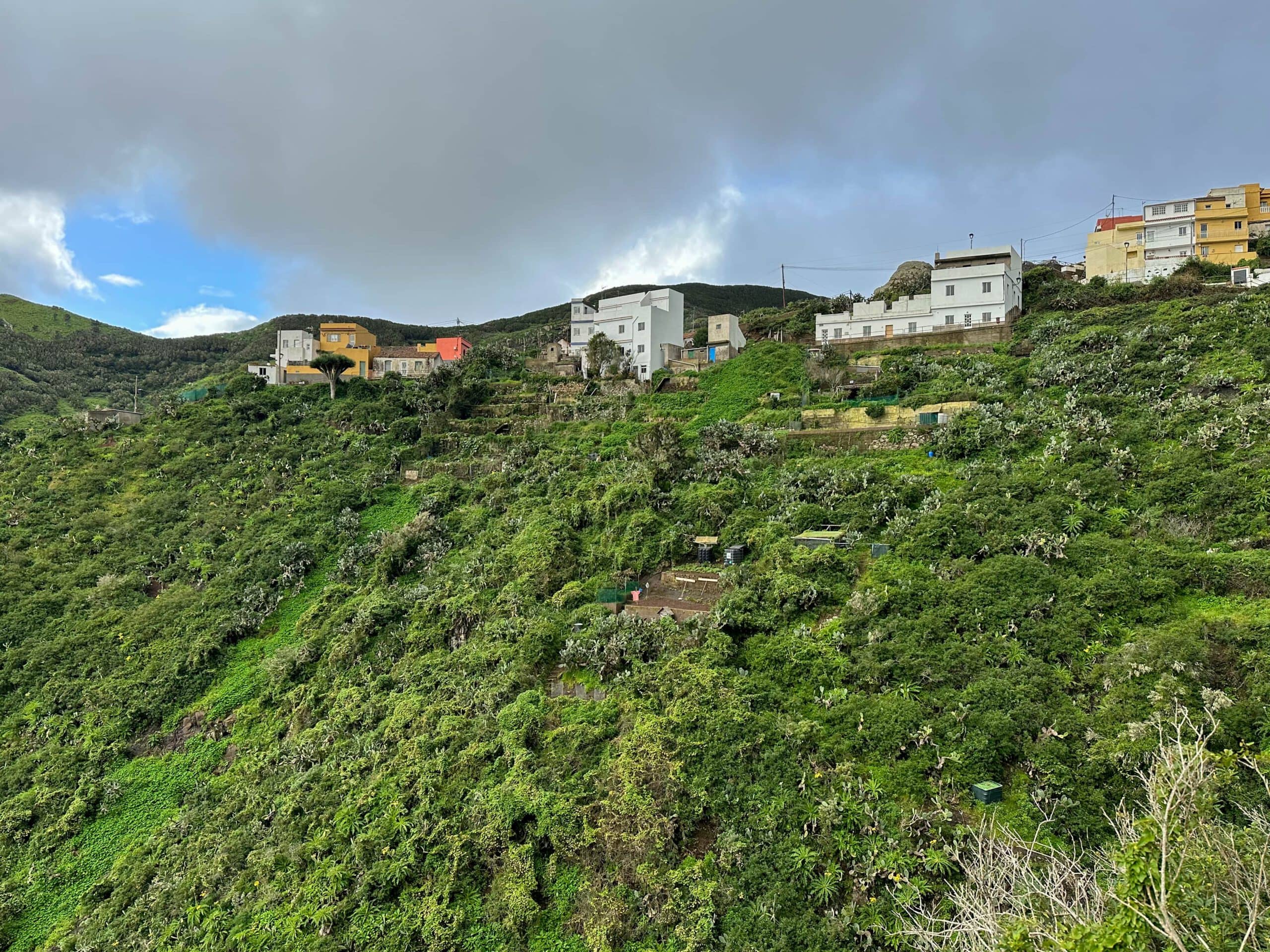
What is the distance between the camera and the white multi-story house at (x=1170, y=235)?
3616 centimetres

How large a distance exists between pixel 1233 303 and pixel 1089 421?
10621 mm

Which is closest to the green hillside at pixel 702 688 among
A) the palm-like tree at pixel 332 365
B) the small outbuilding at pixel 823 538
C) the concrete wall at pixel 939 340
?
the small outbuilding at pixel 823 538

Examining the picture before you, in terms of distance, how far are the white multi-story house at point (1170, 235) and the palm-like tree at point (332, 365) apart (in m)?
43.2

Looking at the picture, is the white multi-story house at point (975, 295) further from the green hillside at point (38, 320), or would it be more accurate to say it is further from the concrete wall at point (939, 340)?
the green hillside at point (38, 320)

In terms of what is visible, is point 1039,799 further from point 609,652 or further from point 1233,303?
point 1233,303

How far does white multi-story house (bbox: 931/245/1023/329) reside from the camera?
95.5ft

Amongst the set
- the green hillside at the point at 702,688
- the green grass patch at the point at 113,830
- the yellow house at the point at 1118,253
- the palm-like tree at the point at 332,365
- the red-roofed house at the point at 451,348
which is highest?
the yellow house at the point at 1118,253

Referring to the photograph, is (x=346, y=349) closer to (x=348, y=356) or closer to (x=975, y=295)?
(x=348, y=356)

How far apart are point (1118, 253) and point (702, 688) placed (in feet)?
131

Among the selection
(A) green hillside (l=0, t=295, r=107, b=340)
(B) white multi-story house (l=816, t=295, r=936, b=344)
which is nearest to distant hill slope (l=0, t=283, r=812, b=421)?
(A) green hillside (l=0, t=295, r=107, b=340)

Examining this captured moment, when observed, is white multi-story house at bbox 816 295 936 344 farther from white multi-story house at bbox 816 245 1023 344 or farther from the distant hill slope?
the distant hill slope

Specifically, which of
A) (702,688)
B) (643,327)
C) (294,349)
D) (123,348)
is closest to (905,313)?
(643,327)

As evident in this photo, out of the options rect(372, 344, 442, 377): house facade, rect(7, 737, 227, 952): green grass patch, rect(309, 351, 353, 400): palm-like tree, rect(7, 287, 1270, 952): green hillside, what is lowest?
rect(7, 737, 227, 952): green grass patch

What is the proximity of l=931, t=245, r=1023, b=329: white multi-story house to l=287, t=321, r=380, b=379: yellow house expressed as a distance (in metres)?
31.6
